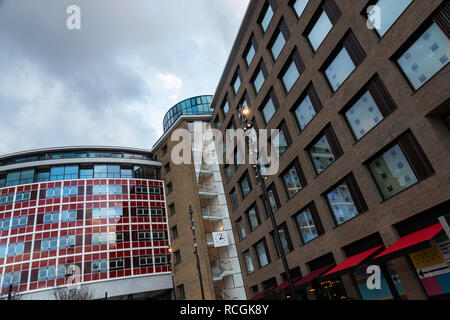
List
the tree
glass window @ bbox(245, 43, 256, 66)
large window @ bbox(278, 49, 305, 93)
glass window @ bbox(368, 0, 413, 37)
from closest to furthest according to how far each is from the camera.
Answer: glass window @ bbox(368, 0, 413, 37), large window @ bbox(278, 49, 305, 93), glass window @ bbox(245, 43, 256, 66), the tree

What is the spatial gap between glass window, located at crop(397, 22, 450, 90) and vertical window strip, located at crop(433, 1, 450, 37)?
0.23 meters

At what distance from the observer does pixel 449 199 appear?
12828 mm

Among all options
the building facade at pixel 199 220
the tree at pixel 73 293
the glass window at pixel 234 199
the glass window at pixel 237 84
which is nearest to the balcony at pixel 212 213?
the building facade at pixel 199 220

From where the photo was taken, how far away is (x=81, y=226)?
41031mm

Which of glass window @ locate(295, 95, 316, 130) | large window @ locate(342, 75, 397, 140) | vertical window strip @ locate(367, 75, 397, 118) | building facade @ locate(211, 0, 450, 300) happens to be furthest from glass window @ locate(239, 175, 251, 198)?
vertical window strip @ locate(367, 75, 397, 118)

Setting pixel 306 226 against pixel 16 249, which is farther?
pixel 16 249

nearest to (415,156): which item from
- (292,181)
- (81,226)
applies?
(292,181)

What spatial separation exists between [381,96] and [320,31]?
7.59 metres

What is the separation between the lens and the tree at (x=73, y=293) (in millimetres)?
35188

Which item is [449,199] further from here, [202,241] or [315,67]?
[202,241]

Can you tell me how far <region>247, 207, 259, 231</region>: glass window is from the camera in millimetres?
31225

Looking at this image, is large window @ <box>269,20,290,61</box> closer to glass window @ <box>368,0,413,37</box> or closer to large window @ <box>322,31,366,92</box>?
large window @ <box>322,31,366,92</box>

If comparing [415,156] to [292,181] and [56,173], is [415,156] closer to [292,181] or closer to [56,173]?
[292,181]
